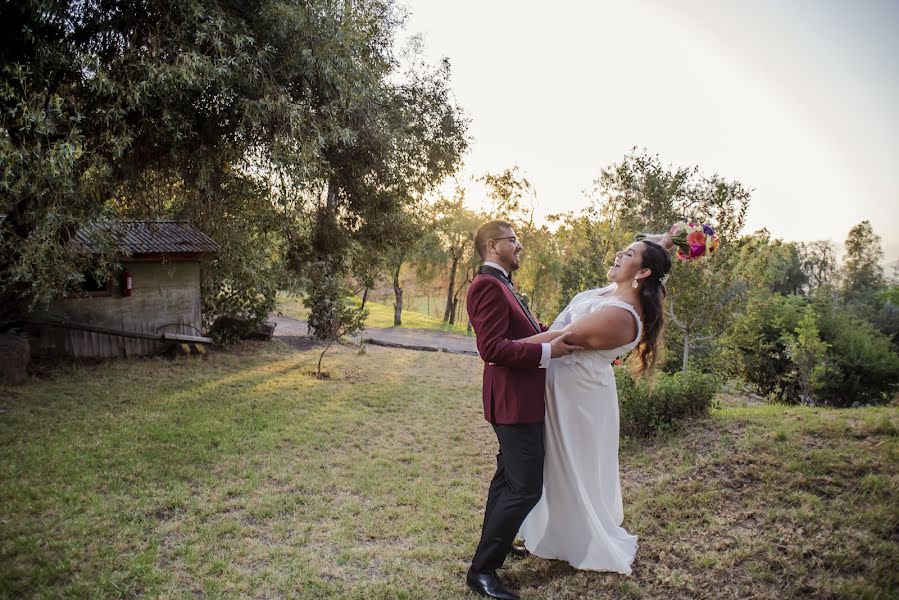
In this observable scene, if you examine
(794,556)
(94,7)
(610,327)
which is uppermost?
(94,7)

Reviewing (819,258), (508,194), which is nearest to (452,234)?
(508,194)

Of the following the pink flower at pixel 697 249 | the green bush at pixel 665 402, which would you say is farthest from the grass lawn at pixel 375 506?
the pink flower at pixel 697 249

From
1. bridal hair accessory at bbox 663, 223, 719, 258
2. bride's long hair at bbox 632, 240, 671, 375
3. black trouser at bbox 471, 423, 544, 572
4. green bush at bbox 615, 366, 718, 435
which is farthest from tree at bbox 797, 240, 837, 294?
black trouser at bbox 471, 423, 544, 572

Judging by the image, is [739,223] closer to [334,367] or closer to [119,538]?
[119,538]

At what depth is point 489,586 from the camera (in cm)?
375

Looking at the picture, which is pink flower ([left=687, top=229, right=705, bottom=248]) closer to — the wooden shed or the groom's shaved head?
the groom's shaved head

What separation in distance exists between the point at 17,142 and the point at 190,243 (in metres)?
7.23

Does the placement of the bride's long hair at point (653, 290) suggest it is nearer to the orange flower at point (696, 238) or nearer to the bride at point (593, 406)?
the bride at point (593, 406)

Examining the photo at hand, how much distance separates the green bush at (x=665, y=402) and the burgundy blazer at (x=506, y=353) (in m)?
3.73

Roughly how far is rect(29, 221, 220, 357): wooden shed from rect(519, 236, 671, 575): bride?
11.2 m

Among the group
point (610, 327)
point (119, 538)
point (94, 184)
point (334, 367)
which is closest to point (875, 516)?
point (610, 327)

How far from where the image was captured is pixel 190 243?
1312 centimetres

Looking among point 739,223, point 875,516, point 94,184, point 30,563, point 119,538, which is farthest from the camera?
point 739,223

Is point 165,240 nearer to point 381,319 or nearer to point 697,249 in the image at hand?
point 697,249
